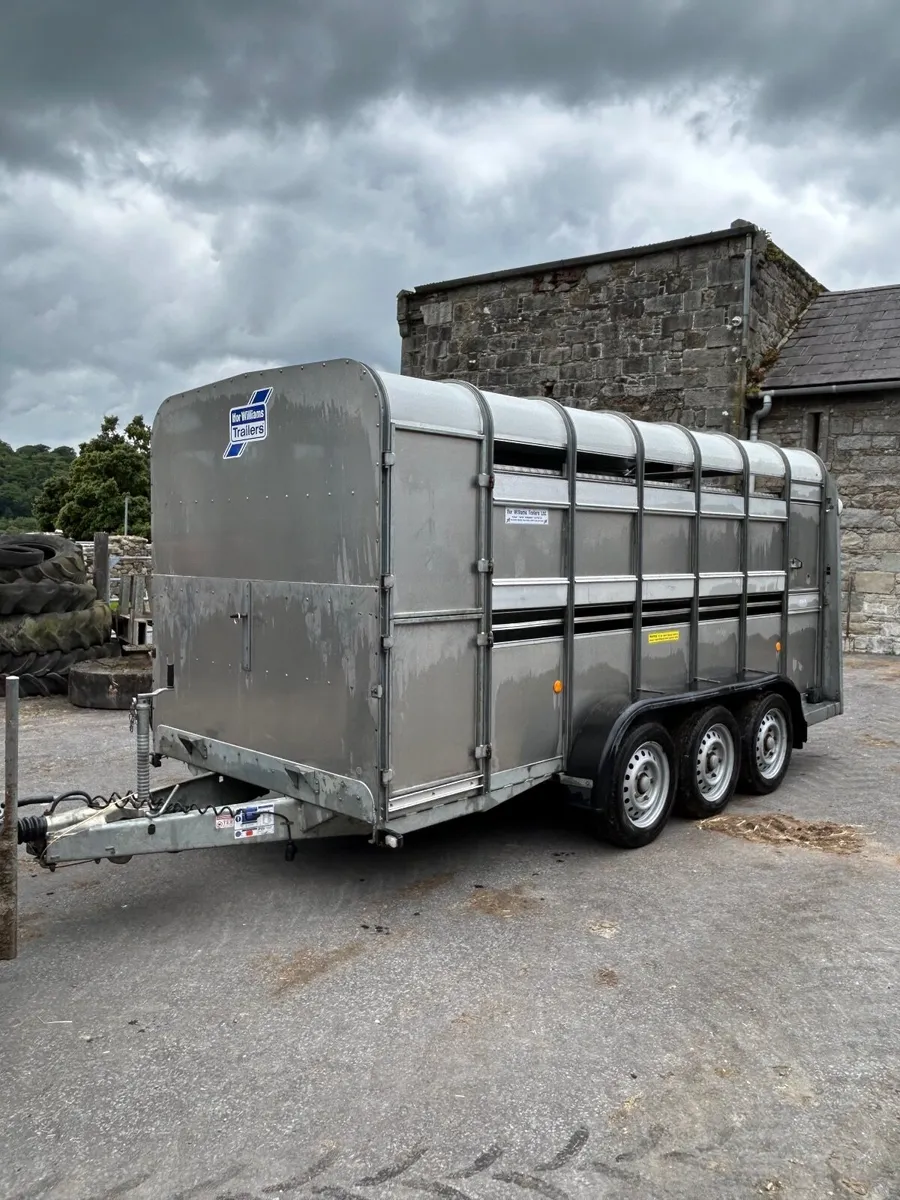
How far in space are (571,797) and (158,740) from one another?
273 cm

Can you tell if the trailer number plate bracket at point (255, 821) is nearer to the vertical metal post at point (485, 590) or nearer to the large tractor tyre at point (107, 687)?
the vertical metal post at point (485, 590)

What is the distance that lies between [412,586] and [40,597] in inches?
352

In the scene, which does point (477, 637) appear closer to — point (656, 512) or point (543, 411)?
point (543, 411)

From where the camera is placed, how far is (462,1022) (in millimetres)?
3945

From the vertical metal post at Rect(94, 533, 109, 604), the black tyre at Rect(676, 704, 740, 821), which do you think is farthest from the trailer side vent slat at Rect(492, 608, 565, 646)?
the vertical metal post at Rect(94, 533, 109, 604)

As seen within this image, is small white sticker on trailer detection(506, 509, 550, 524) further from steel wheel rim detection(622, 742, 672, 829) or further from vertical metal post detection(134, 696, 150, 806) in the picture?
vertical metal post detection(134, 696, 150, 806)

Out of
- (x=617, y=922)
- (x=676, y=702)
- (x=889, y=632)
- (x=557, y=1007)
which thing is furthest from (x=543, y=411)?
(x=889, y=632)

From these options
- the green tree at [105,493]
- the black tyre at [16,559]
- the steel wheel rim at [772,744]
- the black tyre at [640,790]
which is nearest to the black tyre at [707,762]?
the black tyre at [640,790]

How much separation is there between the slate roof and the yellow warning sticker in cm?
1093

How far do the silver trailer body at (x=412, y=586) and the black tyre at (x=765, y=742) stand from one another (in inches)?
24.7

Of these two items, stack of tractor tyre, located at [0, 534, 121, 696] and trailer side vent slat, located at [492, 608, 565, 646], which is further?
stack of tractor tyre, located at [0, 534, 121, 696]

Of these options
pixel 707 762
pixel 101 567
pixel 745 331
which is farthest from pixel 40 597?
pixel 745 331

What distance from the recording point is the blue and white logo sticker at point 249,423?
17.2ft

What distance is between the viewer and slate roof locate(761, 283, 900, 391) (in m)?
→ 16.0
